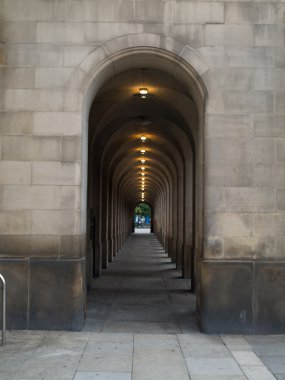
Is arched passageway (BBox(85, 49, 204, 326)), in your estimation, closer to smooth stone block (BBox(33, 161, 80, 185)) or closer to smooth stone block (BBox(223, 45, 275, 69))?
smooth stone block (BBox(223, 45, 275, 69))

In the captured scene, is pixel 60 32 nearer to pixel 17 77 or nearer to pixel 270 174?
pixel 17 77

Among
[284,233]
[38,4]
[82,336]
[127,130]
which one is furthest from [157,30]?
[127,130]

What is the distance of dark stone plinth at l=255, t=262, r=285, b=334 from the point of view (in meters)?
9.21

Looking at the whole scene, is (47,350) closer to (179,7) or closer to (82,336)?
(82,336)

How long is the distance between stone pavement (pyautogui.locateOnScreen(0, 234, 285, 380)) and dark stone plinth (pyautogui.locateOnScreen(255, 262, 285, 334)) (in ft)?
0.82

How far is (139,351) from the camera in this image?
7875 mm

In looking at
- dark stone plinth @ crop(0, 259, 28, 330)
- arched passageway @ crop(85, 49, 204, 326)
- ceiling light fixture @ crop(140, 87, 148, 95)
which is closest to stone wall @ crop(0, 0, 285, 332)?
dark stone plinth @ crop(0, 259, 28, 330)

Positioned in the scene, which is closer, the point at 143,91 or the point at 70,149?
the point at 70,149

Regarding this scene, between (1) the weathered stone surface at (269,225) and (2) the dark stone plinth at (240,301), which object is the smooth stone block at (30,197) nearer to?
(2) the dark stone plinth at (240,301)

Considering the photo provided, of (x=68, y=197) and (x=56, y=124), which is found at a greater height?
(x=56, y=124)

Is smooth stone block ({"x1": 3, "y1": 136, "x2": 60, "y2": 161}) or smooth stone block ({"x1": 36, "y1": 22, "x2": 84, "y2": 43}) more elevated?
smooth stone block ({"x1": 36, "y1": 22, "x2": 84, "y2": 43})

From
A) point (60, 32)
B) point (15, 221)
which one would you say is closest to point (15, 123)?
point (15, 221)

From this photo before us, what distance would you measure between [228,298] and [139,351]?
7.27 ft

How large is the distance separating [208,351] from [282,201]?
3.25 m
